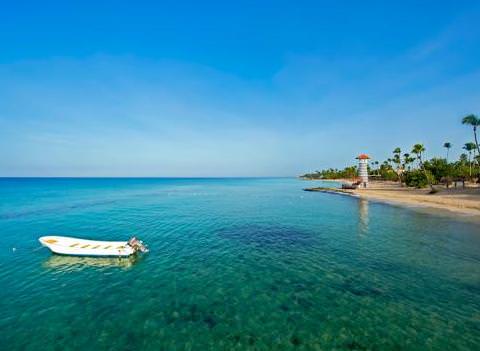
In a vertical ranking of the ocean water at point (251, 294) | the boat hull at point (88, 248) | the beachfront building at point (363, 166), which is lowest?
the ocean water at point (251, 294)

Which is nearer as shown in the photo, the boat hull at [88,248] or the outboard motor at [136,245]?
the boat hull at [88,248]

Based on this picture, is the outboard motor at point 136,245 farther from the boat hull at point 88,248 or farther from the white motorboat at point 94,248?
the boat hull at point 88,248

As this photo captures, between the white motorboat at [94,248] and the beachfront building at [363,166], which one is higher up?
the beachfront building at [363,166]

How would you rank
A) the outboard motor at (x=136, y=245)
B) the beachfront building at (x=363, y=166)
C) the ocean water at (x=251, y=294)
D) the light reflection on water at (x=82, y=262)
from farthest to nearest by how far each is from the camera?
the beachfront building at (x=363, y=166), the outboard motor at (x=136, y=245), the light reflection on water at (x=82, y=262), the ocean water at (x=251, y=294)

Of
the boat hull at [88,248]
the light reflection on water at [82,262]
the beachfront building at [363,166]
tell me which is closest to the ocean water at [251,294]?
the light reflection on water at [82,262]

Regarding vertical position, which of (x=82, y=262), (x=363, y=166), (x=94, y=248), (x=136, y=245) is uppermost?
(x=363, y=166)

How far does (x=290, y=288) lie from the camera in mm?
14695

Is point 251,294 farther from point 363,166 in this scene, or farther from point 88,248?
point 363,166

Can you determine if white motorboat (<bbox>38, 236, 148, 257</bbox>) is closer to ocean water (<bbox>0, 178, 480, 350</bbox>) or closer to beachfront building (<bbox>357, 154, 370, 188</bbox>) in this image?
ocean water (<bbox>0, 178, 480, 350</bbox>)

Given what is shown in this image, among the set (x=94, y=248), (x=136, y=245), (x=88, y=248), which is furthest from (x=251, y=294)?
(x=88, y=248)

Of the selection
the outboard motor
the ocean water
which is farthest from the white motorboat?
the ocean water

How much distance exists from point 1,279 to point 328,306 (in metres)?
21.3

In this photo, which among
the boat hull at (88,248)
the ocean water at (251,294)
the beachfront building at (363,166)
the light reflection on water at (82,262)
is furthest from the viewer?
the beachfront building at (363,166)

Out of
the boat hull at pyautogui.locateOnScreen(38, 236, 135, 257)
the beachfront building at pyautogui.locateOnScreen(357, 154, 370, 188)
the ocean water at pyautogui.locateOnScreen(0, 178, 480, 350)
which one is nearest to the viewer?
the ocean water at pyautogui.locateOnScreen(0, 178, 480, 350)
